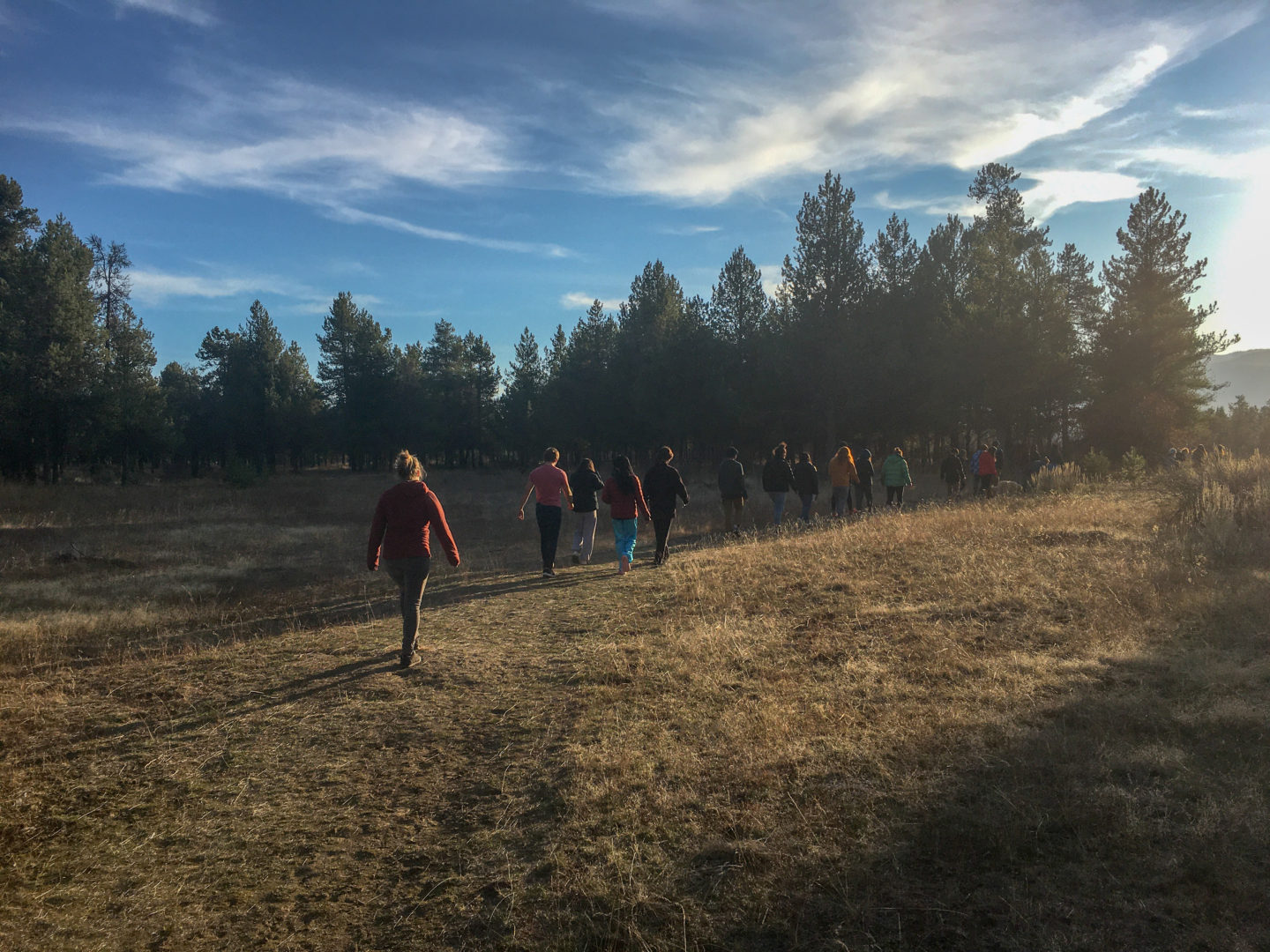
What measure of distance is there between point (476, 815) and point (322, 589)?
1124 cm

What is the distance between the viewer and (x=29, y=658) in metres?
8.71

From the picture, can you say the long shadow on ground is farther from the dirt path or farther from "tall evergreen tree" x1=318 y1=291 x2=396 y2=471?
"tall evergreen tree" x1=318 y1=291 x2=396 y2=471

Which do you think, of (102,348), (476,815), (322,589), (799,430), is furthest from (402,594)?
(102,348)

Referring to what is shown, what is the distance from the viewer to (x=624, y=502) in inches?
483

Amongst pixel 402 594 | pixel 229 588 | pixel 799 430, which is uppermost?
pixel 799 430

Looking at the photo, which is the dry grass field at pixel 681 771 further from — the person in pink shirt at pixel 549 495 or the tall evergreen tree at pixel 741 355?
the tall evergreen tree at pixel 741 355

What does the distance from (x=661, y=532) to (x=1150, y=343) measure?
3466cm

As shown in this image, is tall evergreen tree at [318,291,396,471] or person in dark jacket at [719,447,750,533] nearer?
person in dark jacket at [719,447,750,533]

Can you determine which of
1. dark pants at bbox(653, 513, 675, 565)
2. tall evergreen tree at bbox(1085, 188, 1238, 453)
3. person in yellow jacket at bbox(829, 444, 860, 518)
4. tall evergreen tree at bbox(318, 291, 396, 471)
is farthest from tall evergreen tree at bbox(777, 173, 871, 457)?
tall evergreen tree at bbox(318, 291, 396, 471)

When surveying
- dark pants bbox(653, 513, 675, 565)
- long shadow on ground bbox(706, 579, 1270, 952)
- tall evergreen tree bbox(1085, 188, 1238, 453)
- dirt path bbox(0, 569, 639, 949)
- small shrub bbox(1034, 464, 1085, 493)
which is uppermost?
tall evergreen tree bbox(1085, 188, 1238, 453)

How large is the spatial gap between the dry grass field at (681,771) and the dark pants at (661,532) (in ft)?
9.23

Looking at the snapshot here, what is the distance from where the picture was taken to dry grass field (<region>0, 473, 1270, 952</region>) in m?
3.55

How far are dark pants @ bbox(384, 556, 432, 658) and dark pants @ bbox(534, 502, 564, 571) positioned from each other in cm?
488

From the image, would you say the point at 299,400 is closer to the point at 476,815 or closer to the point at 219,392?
the point at 219,392
